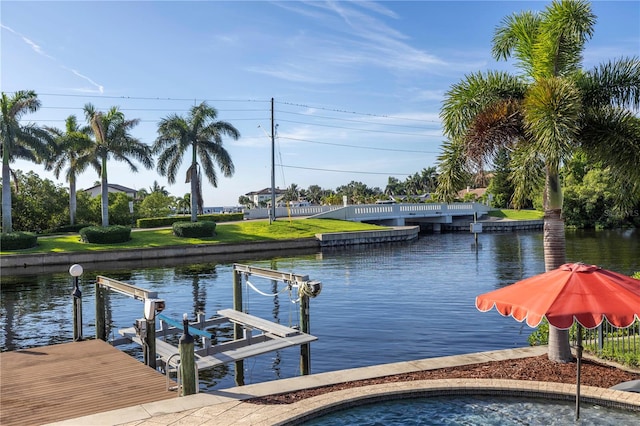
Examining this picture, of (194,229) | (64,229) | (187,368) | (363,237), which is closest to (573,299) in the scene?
(187,368)

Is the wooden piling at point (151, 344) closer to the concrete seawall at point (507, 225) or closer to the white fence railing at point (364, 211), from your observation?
the white fence railing at point (364, 211)

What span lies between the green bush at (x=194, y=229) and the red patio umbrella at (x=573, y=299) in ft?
148

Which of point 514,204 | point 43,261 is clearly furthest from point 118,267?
point 514,204

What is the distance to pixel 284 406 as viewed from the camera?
355 inches

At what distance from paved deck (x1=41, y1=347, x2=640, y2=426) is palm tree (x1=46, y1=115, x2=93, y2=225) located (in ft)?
151

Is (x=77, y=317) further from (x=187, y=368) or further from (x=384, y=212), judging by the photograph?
(x=384, y=212)

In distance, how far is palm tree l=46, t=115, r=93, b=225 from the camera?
1983 inches

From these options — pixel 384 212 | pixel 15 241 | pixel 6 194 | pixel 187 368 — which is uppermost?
pixel 6 194

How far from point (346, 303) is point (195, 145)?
37.2 meters

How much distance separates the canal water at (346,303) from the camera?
1595cm

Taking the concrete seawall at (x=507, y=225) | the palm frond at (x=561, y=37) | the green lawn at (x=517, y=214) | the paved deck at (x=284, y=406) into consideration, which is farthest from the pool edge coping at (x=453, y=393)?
the green lawn at (x=517, y=214)

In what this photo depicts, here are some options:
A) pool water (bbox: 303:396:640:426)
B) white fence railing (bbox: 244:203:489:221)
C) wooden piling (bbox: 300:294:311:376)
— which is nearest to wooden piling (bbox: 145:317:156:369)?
wooden piling (bbox: 300:294:311:376)

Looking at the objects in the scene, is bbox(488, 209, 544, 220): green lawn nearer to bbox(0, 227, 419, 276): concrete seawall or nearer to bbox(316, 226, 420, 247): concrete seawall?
bbox(316, 226, 420, 247): concrete seawall

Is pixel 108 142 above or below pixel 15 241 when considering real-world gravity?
above
